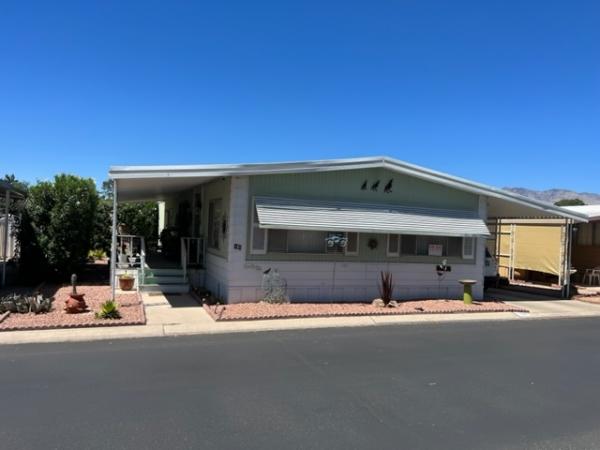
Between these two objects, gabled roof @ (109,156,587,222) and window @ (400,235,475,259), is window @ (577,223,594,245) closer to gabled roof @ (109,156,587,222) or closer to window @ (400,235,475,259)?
gabled roof @ (109,156,587,222)

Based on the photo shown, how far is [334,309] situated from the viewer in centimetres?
1116

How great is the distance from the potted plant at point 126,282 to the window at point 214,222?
2259mm


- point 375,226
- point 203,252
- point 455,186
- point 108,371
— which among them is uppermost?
point 455,186

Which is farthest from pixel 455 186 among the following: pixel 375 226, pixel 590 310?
pixel 590 310

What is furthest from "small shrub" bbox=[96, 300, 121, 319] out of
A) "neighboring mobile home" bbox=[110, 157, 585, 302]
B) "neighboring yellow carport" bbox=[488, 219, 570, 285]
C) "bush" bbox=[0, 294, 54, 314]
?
"neighboring yellow carport" bbox=[488, 219, 570, 285]

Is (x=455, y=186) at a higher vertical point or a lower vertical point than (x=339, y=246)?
higher

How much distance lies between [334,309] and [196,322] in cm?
316

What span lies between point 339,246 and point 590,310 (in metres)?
6.99

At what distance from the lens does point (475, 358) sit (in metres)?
7.53

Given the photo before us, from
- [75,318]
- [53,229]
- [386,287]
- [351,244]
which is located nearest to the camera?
[75,318]

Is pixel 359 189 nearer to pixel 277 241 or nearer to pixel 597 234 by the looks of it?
pixel 277 241

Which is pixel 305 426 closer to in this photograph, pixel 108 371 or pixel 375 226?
pixel 108 371

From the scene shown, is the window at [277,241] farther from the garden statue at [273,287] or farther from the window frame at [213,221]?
the window frame at [213,221]

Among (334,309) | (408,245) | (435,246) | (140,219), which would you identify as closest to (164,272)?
(334,309)
